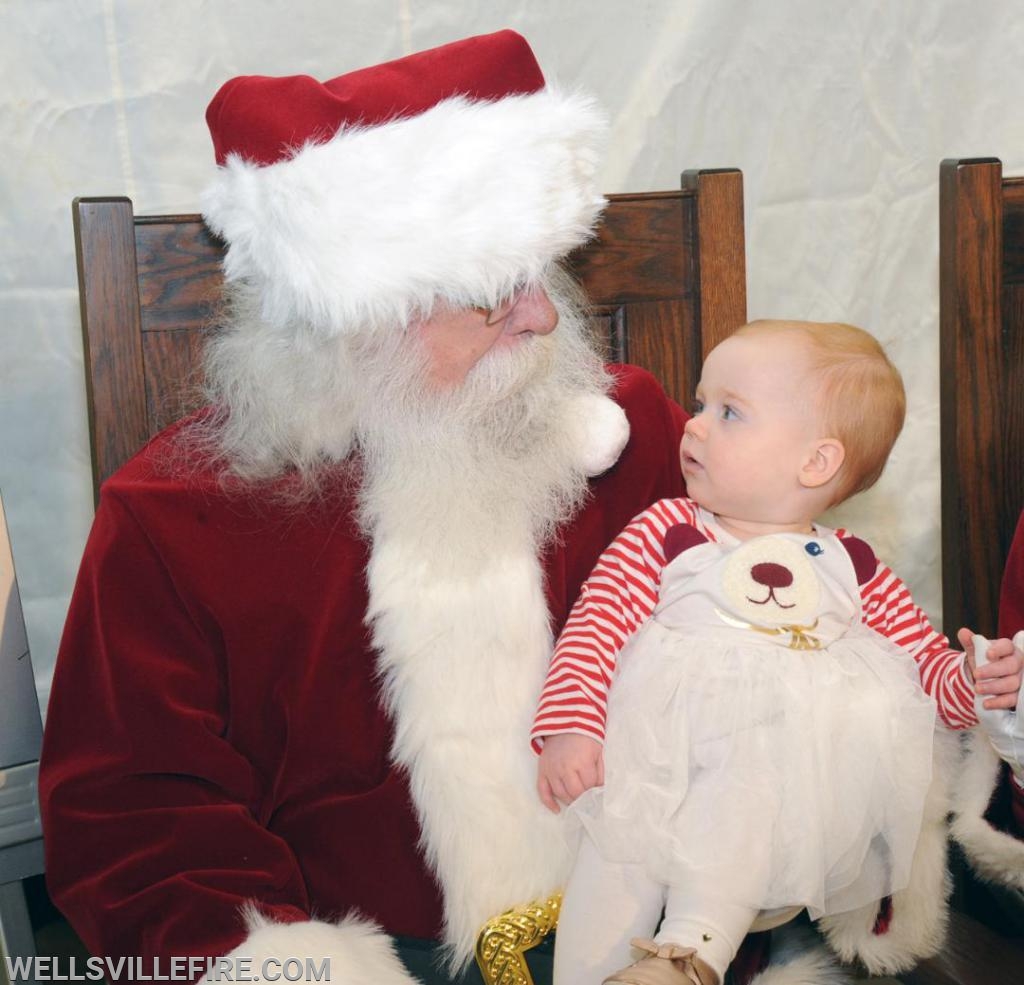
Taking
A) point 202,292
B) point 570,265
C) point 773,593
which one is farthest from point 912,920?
point 202,292

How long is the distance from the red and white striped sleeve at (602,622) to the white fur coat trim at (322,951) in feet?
0.85

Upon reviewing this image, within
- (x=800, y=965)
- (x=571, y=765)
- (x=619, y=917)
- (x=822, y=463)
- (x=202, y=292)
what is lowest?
(x=800, y=965)

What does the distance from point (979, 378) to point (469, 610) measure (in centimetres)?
79

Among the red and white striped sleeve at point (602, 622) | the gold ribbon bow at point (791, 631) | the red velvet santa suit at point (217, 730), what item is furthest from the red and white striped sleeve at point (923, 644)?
the red velvet santa suit at point (217, 730)

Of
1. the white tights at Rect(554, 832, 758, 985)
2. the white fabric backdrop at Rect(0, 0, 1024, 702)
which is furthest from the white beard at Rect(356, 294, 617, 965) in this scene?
the white fabric backdrop at Rect(0, 0, 1024, 702)

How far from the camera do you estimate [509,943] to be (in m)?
1.27

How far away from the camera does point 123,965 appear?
122cm

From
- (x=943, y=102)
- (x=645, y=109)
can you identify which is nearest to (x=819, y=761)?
(x=645, y=109)

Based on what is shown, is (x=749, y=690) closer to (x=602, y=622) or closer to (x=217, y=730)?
(x=602, y=622)

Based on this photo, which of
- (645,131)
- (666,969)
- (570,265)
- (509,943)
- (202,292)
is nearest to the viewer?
(666,969)

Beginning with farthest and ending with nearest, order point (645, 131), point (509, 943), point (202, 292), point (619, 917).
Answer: point (645, 131)
point (202, 292)
point (509, 943)
point (619, 917)

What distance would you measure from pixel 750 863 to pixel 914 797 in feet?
0.65

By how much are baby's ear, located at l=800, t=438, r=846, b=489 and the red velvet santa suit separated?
0.93 feet

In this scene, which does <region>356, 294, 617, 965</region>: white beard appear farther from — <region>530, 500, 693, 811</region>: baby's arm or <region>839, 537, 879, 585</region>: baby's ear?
<region>839, 537, 879, 585</region>: baby's ear
